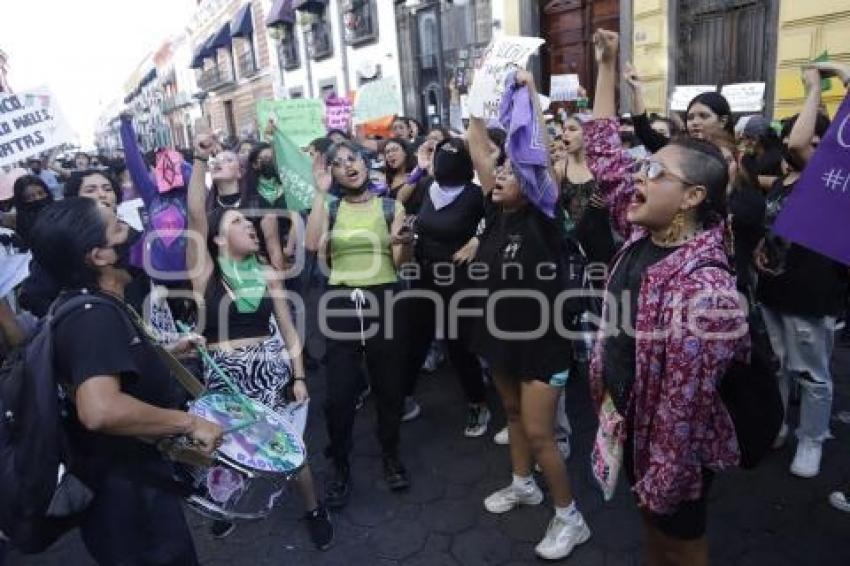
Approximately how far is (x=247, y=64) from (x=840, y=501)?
26.5m

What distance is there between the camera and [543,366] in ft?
9.01

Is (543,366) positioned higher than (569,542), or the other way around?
(543,366)

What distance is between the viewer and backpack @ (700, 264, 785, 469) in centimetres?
196

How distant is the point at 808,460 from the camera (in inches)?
133

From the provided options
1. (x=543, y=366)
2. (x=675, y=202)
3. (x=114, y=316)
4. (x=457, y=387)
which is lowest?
(x=457, y=387)

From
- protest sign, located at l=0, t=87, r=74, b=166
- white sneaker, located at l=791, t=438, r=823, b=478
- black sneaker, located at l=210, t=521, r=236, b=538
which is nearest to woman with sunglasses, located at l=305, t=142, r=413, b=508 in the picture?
black sneaker, located at l=210, t=521, r=236, b=538

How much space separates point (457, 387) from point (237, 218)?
7.90 ft

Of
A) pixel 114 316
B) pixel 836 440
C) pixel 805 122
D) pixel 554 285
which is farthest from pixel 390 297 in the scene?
pixel 836 440

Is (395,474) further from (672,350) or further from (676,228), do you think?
(676,228)

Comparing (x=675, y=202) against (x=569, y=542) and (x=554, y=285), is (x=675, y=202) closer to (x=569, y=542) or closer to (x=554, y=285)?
(x=554, y=285)

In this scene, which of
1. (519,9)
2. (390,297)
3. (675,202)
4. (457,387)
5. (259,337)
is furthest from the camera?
(519,9)

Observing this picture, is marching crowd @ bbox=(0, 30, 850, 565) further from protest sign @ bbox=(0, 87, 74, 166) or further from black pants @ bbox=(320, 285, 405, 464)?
protest sign @ bbox=(0, 87, 74, 166)

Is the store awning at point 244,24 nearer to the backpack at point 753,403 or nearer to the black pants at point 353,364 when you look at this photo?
the black pants at point 353,364

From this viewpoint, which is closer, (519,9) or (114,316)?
(114,316)
